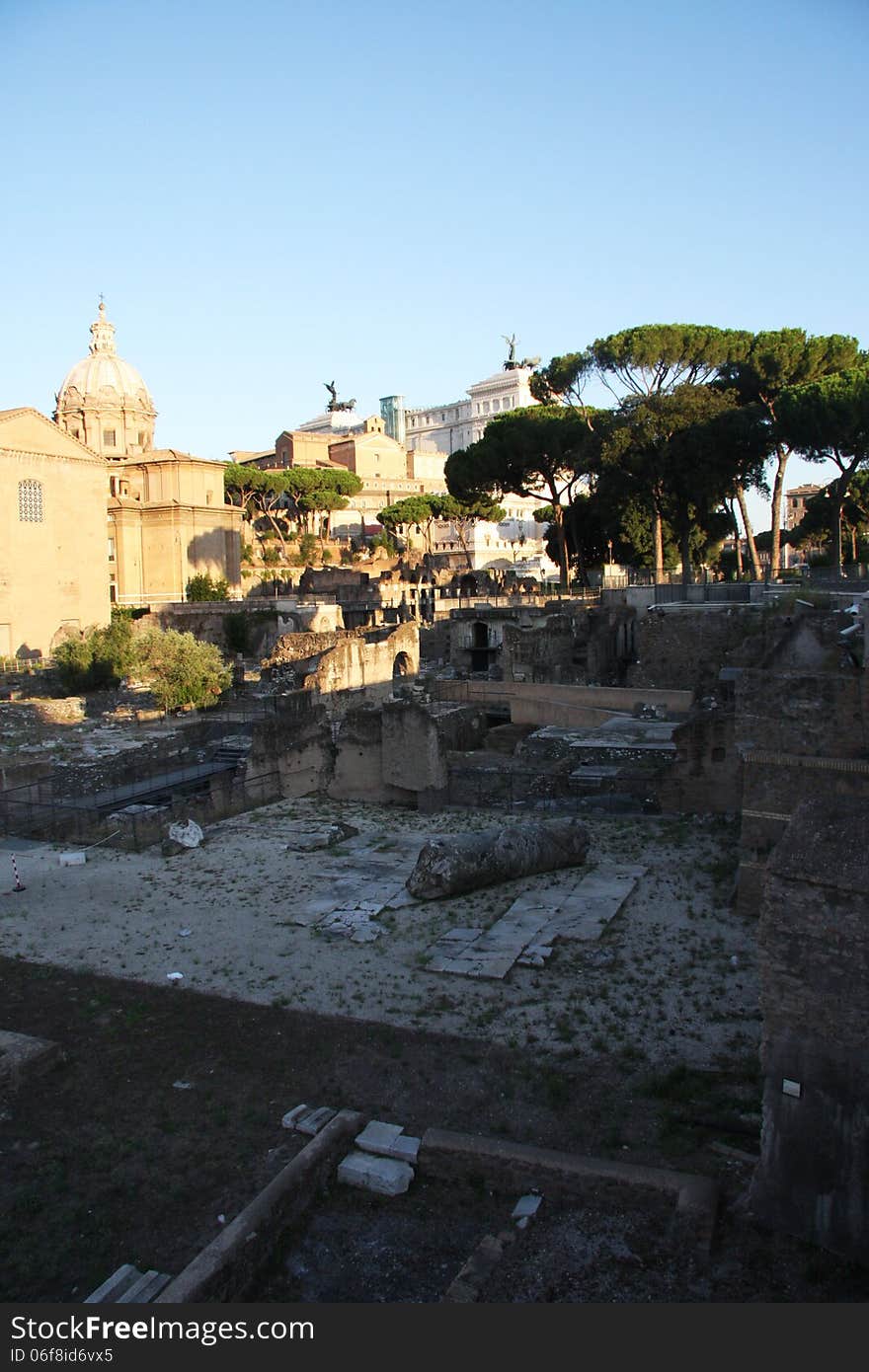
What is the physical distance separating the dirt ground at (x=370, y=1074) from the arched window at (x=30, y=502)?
108 feet

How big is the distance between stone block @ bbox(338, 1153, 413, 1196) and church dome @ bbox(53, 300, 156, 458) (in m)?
58.1

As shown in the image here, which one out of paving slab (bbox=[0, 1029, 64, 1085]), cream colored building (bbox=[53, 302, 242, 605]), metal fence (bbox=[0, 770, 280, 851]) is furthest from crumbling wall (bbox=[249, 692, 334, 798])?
cream colored building (bbox=[53, 302, 242, 605])

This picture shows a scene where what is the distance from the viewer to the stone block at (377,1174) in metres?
5.43

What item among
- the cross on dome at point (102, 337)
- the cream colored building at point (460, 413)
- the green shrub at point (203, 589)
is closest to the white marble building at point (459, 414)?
the cream colored building at point (460, 413)

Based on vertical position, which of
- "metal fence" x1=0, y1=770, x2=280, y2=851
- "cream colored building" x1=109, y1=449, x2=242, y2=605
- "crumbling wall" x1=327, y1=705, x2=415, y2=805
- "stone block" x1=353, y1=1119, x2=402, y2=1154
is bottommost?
"stone block" x1=353, y1=1119, x2=402, y2=1154

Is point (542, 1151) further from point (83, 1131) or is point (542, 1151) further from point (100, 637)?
point (100, 637)

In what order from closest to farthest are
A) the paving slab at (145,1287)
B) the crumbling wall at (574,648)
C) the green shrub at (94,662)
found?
the paving slab at (145,1287)
the crumbling wall at (574,648)
the green shrub at (94,662)

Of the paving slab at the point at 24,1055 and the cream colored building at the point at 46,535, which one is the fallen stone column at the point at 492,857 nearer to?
the paving slab at the point at 24,1055

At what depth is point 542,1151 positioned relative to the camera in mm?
5414

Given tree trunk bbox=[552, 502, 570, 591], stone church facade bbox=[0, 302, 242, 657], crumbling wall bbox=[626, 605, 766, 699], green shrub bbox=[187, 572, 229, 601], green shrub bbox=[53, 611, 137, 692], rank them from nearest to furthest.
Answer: crumbling wall bbox=[626, 605, 766, 699], green shrub bbox=[53, 611, 137, 692], stone church facade bbox=[0, 302, 242, 657], tree trunk bbox=[552, 502, 570, 591], green shrub bbox=[187, 572, 229, 601]

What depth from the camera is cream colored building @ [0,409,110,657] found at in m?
39.2

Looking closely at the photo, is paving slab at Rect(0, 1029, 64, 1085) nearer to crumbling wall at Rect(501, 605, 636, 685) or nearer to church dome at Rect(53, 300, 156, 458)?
crumbling wall at Rect(501, 605, 636, 685)

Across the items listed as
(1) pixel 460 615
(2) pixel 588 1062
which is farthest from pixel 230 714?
(2) pixel 588 1062

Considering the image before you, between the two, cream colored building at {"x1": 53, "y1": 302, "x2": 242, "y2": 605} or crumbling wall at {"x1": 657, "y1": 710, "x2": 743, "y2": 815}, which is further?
cream colored building at {"x1": 53, "y1": 302, "x2": 242, "y2": 605}
